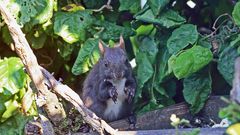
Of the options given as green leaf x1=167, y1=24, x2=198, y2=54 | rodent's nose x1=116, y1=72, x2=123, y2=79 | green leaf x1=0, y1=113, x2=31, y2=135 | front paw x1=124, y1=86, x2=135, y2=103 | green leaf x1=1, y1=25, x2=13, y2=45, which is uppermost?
green leaf x1=167, y1=24, x2=198, y2=54

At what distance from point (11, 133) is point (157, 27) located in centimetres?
122

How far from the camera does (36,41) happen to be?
4.70 metres

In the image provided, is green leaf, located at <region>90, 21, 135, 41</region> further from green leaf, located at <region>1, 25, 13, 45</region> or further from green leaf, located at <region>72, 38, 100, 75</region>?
green leaf, located at <region>1, 25, 13, 45</region>

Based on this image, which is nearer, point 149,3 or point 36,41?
point 149,3

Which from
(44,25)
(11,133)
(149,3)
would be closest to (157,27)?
(149,3)

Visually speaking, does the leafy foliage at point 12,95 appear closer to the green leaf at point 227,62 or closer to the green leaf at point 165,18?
the green leaf at point 165,18

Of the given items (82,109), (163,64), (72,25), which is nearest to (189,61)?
(163,64)

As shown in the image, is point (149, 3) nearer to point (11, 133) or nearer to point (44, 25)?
point (44, 25)

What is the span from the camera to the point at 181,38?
12.6 ft

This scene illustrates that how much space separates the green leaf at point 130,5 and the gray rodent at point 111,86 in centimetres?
32

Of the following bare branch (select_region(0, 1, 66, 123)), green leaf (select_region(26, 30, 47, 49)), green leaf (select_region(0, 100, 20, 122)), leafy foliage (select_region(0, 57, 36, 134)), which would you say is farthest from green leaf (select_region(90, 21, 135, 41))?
bare branch (select_region(0, 1, 66, 123))

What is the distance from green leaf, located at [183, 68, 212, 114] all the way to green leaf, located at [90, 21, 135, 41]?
0.66 m

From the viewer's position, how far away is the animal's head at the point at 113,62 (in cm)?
392

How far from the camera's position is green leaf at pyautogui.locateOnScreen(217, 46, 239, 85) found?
3.70m
